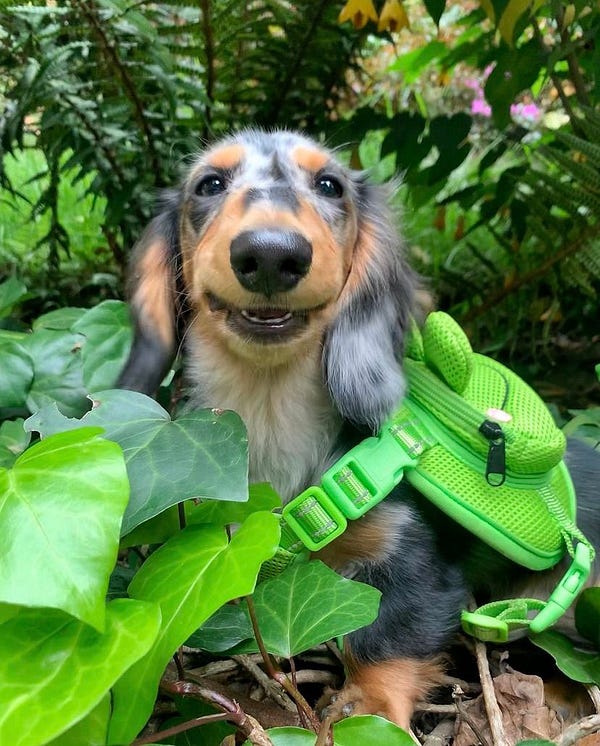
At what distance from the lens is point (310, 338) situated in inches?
50.9

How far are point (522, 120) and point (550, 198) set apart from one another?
1.43 m

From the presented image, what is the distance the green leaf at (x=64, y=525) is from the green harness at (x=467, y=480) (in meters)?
0.53

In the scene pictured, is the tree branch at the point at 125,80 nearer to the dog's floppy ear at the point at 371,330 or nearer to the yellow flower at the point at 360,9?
the yellow flower at the point at 360,9

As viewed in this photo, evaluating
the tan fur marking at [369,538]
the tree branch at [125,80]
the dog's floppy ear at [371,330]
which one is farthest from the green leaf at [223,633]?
the tree branch at [125,80]

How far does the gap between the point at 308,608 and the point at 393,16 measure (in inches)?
60.4

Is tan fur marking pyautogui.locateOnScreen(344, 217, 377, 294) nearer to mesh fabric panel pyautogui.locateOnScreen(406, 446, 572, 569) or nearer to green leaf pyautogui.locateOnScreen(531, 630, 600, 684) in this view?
mesh fabric panel pyautogui.locateOnScreen(406, 446, 572, 569)

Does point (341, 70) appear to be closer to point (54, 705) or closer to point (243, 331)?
point (243, 331)

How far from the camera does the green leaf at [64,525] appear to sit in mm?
Answer: 633

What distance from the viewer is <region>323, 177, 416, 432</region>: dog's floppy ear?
130 cm

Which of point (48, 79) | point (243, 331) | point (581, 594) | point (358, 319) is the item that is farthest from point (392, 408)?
point (48, 79)

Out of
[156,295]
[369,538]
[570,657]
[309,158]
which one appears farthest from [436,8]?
[570,657]

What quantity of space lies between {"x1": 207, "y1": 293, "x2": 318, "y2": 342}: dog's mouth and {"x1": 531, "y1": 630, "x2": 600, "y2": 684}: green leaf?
2.31 ft

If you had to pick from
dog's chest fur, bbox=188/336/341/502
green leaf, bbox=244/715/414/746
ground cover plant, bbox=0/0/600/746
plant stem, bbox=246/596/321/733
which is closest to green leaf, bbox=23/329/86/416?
ground cover plant, bbox=0/0/600/746

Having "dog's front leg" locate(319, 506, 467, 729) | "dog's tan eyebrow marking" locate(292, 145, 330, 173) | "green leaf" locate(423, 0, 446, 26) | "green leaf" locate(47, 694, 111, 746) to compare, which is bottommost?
"dog's front leg" locate(319, 506, 467, 729)
